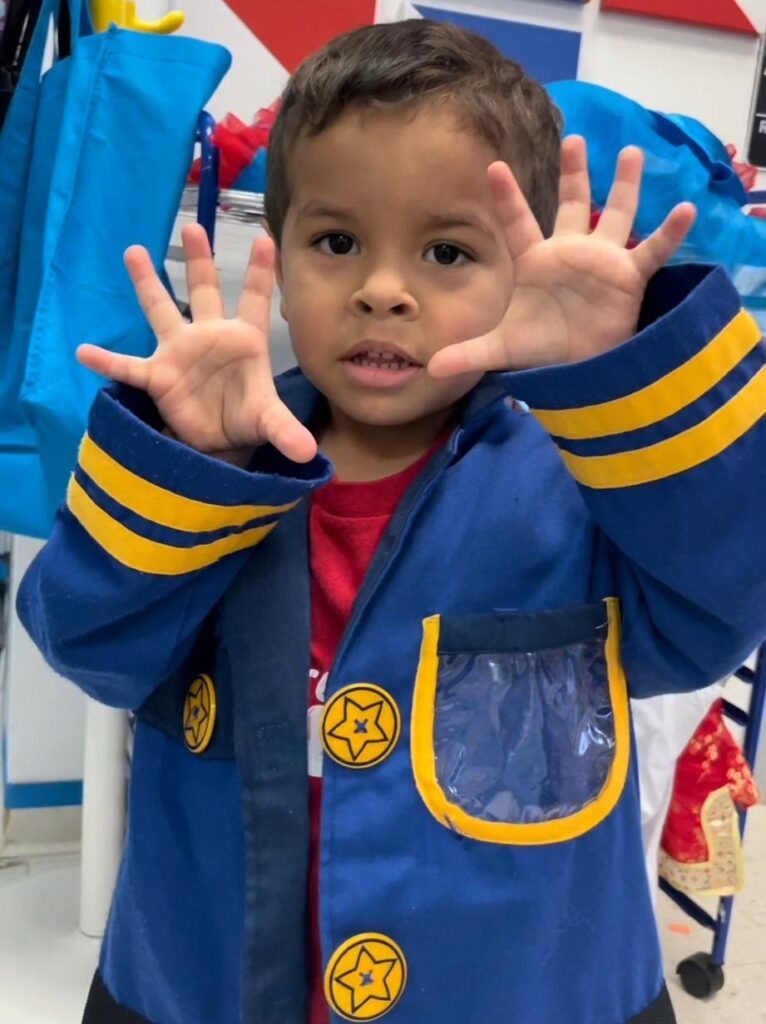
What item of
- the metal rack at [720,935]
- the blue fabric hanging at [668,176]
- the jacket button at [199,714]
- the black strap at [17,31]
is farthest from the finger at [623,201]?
the metal rack at [720,935]

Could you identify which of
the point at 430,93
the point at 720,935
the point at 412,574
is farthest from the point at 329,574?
the point at 720,935

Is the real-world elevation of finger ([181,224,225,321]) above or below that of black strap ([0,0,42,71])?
below

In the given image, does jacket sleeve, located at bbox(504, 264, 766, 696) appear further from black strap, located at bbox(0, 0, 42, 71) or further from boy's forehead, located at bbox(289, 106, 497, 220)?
black strap, located at bbox(0, 0, 42, 71)

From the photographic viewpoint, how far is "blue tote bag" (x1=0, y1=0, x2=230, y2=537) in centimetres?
80

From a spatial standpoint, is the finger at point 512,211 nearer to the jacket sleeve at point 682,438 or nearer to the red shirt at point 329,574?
the jacket sleeve at point 682,438

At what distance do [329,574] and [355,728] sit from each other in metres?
0.09

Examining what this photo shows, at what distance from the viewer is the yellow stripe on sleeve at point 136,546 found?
479mm

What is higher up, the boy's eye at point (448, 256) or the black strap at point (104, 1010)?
the boy's eye at point (448, 256)

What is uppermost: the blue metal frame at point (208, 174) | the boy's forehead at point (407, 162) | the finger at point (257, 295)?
the blue metal frame at point (208, 174)

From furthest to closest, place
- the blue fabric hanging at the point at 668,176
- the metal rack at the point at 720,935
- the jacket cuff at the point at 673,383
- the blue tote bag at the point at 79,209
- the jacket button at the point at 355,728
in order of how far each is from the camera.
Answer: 1. the metal rack at the point at 720,935
2. the blue fabric hanging at the point at 668,176
3. the blue tote bag at the point at 79,209
4. the jacket button at the point at 355,728
5. the jacket cuff at the point at 673,383

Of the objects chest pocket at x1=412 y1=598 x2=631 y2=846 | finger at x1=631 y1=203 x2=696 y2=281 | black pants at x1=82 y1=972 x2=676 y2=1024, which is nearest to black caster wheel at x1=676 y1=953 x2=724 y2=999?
black pants at x1=82 y1=972 x2=676 y2=1024

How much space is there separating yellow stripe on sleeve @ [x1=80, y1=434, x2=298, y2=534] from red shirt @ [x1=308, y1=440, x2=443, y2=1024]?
0.33 ft

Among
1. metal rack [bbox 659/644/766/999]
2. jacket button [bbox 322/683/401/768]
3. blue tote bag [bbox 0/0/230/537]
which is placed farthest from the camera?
metal rack [bbox 659/644/766/999]

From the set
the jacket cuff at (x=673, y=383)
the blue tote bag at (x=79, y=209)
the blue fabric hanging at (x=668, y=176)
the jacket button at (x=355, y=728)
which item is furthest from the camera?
the blue fabric hanging at (x=668, y=176)
